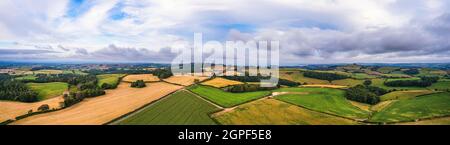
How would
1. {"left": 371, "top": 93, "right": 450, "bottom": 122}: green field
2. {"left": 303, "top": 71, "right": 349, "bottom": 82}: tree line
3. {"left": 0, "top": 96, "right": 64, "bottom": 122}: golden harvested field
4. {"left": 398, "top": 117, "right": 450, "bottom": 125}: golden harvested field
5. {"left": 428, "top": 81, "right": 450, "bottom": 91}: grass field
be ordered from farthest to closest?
{"left": 303, "top": 71, "right": 349, "bottom": 82}: tree line
{"left": 428, "top": 81, "right": 450, "bottom": 91}: grass field
{"left": 371, "top": 93, "right": 450, "bottom": 122}: green field
{"left": 0, "top": 96, "right": 64, "bottom": 122}: golden harvested field
{"left": 398, "top": 117, "right": 450, "bottom": 125}: golden harvested field

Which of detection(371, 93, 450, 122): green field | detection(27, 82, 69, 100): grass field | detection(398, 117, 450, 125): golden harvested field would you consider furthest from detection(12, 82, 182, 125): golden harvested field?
detection(398, 117, 450, 125): golden harvested field

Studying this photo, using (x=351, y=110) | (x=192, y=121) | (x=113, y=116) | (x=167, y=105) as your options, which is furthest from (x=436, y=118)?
(x=113, y=116)

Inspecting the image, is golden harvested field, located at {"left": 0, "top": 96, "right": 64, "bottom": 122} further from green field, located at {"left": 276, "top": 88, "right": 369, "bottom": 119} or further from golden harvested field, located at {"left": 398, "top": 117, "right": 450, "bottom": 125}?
golden harvested field, located at {"left": 398, "top": 117, "right": 450, "bottom": 125}

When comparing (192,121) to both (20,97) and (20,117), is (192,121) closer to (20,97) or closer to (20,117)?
(20,117)

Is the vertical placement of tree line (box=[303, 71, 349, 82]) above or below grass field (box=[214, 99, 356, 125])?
above

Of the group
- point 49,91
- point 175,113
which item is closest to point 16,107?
point 49,91

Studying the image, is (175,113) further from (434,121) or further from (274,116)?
(434,121)

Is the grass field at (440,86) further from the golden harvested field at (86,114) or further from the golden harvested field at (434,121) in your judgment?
the golden harvested field at (86,114)
